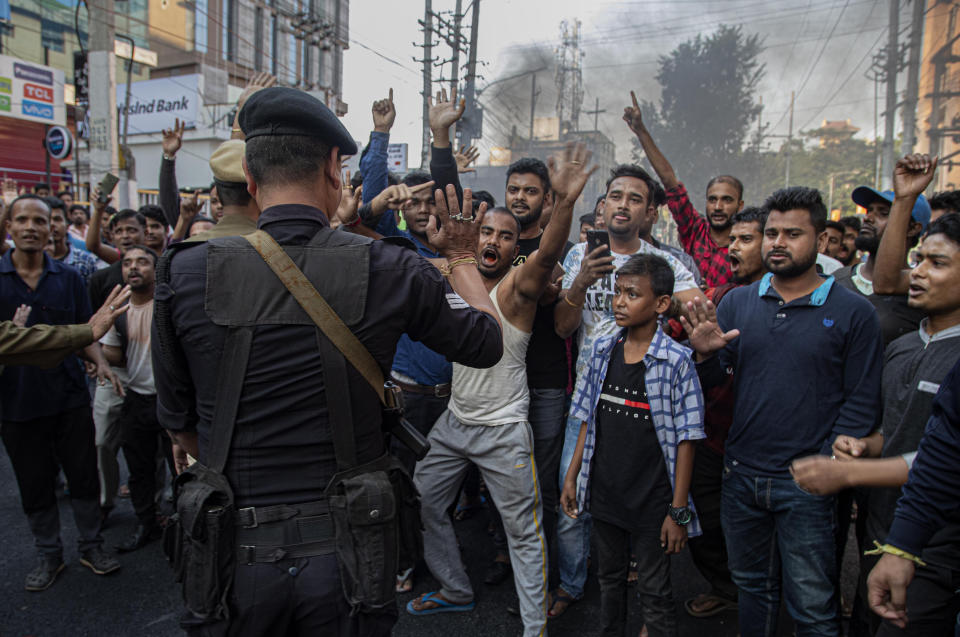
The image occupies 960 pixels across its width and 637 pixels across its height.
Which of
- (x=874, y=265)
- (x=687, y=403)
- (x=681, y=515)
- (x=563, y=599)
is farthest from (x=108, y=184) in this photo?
(x=874, y=265)

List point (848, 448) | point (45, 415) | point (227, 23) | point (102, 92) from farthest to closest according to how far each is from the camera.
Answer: point (227, 23) < point (102, 92) < point (45, 415) < point (848, 448)

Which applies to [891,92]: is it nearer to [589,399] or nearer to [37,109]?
[589,399]

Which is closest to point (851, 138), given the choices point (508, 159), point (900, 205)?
point (508, 159)

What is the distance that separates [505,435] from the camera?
312 cm

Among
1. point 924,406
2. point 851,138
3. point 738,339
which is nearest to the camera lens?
point 924,406

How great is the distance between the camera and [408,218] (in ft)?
14.5

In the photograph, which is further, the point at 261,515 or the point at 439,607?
the point at 439,607

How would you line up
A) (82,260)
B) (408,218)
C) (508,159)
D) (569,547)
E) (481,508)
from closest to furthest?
(569,547)
(408,218)
(481,508)
(82,260)
(508,159)

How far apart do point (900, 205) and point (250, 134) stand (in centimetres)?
306

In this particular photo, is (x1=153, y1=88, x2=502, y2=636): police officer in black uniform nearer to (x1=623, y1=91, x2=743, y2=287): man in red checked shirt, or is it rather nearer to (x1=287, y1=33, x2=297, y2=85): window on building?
(x1=623, y1=91, x2=743, y2=287): man in red checked shirt

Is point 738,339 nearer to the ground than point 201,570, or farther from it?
farther from it

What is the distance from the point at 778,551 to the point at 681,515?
524mm

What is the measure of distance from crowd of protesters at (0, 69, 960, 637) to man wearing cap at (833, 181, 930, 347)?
14mm

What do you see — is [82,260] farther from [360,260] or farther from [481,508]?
[360,260]
